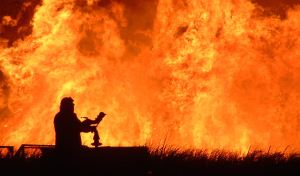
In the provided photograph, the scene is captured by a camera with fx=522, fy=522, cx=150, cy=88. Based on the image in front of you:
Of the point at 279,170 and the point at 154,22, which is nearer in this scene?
the point at 279,170

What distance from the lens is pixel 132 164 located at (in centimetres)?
909

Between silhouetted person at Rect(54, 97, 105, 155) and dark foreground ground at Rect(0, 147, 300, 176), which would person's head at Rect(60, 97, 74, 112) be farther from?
dark foreground ground at Rect(0, 147, 300, 176)

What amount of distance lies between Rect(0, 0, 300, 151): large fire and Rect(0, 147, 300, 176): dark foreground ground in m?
6.02

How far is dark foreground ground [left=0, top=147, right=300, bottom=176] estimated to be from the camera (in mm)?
8828

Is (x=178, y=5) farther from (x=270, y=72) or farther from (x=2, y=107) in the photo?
(x=2, y=107)

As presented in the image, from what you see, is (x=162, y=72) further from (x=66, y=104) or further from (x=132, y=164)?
(x=132, y=164)

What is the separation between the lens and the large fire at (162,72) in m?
16.7

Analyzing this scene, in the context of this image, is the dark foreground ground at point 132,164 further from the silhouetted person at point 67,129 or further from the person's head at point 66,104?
the person's head at point 66,104

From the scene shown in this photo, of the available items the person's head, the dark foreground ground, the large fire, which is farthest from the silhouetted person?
the large fire

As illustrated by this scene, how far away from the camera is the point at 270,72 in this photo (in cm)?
1881

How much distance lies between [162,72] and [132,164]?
31.5 feet

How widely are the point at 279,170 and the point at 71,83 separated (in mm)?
8304

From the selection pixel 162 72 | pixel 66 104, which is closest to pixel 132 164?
pixel 66 104

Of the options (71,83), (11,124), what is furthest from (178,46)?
(11,124)
